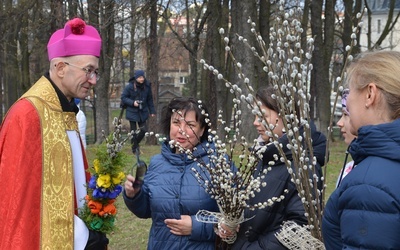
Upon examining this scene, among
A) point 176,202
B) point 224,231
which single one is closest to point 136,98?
point 176,202

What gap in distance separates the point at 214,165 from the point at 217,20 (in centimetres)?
1505

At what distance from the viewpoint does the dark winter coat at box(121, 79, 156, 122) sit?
43.3 ft

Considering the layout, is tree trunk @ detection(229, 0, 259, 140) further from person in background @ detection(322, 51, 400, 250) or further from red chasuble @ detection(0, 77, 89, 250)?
person in background @ detection(322, 51, 400, 250)

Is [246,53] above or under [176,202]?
above

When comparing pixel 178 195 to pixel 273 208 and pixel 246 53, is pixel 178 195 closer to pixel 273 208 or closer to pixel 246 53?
pixel 273 208

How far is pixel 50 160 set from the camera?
3000 mm

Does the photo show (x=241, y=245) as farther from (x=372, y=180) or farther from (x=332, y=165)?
(x=332, y=165)

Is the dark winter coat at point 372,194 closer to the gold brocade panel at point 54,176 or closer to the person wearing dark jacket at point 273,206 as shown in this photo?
the person wearing dark jacket at point 273,206

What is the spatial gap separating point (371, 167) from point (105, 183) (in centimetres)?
147

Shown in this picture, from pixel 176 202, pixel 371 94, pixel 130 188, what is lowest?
pixel 176 202

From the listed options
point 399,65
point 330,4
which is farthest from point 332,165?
point 399,65

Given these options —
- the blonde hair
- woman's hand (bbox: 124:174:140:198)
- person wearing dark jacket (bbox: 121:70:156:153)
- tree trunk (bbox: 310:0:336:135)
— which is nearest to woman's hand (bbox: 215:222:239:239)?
woman's hand (bbox: 124:174:140:198)

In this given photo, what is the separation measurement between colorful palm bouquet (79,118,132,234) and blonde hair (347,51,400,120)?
51.1 inches

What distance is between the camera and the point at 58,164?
3.04 metres
